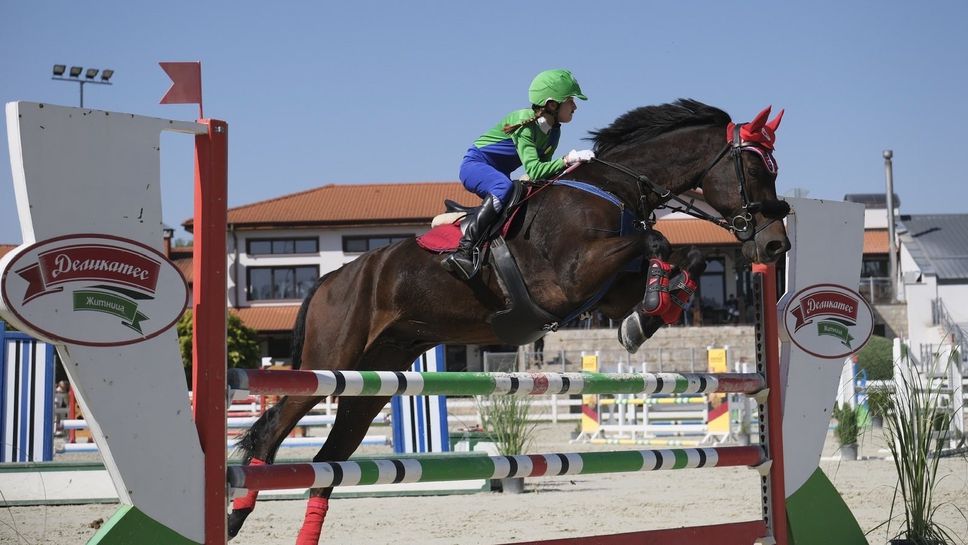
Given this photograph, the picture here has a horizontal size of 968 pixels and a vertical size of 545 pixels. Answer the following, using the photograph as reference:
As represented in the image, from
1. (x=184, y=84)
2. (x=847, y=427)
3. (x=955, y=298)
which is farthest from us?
(x=955, y=298)

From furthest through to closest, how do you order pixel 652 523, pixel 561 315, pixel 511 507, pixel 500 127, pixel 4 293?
pixel 511 507 < pixel 652 523 < pixel 500 127 < pixel 561 315 < pixel 4 293

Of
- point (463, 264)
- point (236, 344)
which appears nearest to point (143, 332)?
point (463, 264)

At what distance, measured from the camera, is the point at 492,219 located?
14.2 ft

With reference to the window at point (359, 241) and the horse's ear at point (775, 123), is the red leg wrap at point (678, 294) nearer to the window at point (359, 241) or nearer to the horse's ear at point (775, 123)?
the horse's ear at point (775, 123)

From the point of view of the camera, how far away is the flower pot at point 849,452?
10391 millimetres

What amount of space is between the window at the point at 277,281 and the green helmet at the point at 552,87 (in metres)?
33.7

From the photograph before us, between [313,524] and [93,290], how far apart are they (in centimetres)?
172

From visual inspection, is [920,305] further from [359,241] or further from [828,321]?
[828,321]

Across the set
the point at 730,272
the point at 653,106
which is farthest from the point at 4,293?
the point at 730,272

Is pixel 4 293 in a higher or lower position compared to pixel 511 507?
higher

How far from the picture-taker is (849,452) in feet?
34.3

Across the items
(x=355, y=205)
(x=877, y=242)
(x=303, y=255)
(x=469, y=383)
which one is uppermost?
(x=355, y=205)

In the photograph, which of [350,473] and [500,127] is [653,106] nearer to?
[500,127]

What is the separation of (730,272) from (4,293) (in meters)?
34.8
